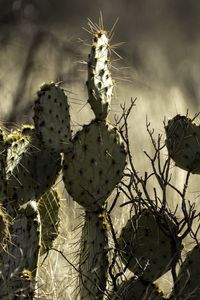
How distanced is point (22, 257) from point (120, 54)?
699 cm

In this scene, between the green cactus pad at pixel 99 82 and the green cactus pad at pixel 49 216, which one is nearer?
the green cactus pad at pixel 99 82

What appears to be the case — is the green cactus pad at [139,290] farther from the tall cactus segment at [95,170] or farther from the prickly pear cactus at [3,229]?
the prickly pear cactus at [3,229]

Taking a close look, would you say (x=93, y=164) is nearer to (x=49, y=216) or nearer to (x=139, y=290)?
(x=49, y=216)

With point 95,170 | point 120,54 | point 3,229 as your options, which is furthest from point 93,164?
point 120,54

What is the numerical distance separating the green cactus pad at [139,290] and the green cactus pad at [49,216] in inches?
16.6

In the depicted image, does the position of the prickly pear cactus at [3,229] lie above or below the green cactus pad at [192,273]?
below

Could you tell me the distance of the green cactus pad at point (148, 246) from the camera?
5.22m

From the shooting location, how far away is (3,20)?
11.3m

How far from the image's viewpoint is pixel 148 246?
17.3ft

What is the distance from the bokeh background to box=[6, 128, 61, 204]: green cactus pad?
16.9 feet

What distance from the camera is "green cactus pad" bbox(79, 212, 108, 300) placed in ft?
16.6

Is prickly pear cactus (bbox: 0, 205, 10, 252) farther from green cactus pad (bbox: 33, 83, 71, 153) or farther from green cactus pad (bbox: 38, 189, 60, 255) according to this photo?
green cactus pad (bbox: 38, 189, 60, 255)

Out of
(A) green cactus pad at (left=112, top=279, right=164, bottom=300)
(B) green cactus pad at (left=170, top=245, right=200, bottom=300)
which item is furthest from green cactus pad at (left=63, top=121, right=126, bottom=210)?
(B) green cactus pad at (left=170, top=245, right=200, bottom=300)

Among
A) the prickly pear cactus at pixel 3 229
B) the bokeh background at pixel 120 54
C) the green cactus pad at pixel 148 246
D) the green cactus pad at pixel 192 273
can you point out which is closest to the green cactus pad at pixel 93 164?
the green cactus pad at pixel 148 246
